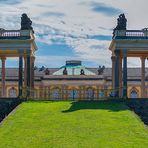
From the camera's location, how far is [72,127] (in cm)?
3609

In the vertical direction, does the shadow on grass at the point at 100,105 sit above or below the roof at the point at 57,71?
below

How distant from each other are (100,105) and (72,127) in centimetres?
1142

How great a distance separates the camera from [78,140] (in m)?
32.1

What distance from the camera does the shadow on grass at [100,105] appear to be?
44.9 meters

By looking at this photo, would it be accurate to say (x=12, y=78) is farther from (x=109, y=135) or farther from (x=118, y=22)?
(x=109, y=135)

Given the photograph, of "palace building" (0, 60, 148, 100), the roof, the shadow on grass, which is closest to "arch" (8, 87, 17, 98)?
"palace building" (0, 60, 148, 100)

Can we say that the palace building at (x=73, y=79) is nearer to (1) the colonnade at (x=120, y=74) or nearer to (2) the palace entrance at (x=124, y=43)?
(1) the colonnade at (x=120, y=74)

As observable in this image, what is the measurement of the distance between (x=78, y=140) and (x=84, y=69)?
59004 millimetres

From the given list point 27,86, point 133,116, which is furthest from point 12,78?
point 133,116

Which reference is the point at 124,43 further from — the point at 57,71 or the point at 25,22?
the point at 57,71

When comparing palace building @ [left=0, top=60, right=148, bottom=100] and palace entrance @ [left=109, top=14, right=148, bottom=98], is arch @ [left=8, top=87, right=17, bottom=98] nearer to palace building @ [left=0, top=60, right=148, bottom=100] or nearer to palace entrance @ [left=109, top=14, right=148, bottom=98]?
palace building @ [left=0, top=60, right=148, bottom=100]

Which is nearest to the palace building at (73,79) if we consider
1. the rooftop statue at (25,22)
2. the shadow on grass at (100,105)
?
the rooftop statue at (25,22)

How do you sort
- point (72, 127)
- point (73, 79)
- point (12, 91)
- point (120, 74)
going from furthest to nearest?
point (12, 91), point (73, 79), point (120, 74), point (72, 127)

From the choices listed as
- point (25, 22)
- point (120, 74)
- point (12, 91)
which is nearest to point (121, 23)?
point (120, 74)
